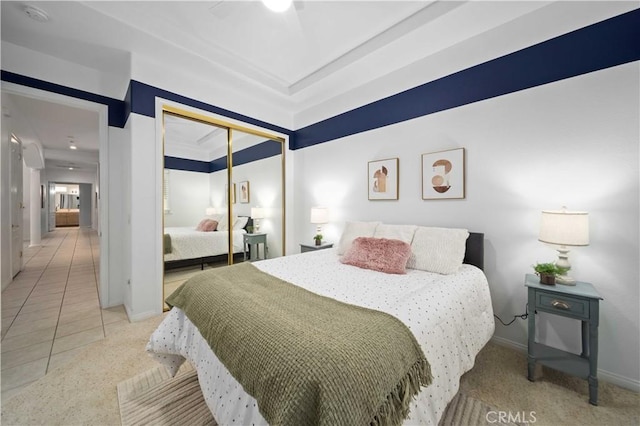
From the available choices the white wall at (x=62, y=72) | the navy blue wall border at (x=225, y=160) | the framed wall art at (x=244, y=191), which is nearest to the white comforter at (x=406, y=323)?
the framed wall art at (x=244, y=191)

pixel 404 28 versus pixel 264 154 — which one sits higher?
pixel 404 28

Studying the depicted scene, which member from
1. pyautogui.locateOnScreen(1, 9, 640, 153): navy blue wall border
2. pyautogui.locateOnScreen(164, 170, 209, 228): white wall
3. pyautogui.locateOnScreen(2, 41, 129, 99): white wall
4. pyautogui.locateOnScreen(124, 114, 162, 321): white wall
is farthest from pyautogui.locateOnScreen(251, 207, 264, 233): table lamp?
pyautogui.locateOnScreen(2, 41, 129, 99): white wall

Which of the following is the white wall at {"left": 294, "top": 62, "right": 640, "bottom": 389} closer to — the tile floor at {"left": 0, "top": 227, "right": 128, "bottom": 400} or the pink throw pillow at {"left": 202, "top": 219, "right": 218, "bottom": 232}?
the pink throw pillow at {"left": 202, "top": 219, "right": 218, "bottom": 232}

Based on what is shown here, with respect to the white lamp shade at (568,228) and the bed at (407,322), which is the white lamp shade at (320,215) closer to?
the bed at (407,322)

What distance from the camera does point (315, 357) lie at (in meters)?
0.87

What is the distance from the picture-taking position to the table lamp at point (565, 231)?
1647 millimetres

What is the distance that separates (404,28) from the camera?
2273mm

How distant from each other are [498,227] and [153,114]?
3.77 metres

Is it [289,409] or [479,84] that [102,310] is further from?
[479,84]

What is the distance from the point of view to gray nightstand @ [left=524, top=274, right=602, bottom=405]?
5.08 ft

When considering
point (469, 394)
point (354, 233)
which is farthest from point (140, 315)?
point (469, 394)

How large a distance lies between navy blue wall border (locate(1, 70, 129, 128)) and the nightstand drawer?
4317 millimetres

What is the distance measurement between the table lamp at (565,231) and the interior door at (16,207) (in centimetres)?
664

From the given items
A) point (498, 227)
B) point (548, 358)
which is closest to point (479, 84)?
point (498, 227)
